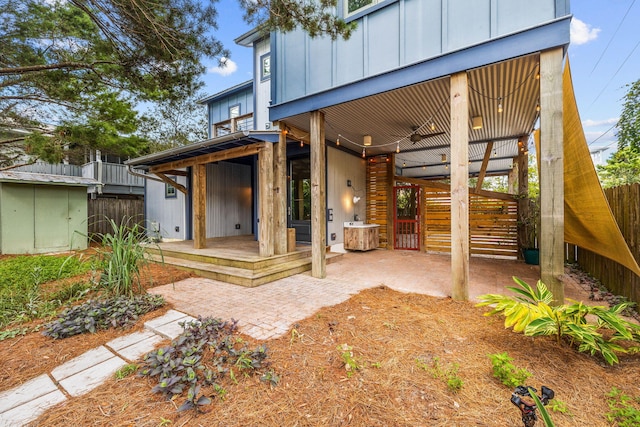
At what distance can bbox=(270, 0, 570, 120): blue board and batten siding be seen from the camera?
322cm

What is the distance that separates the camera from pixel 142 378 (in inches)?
79.7

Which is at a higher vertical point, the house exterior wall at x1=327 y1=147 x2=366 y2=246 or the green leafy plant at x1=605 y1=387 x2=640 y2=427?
the house exterior wall at x1=327 y1=147 x2=366 y2=246

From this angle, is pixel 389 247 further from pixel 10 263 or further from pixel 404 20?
pixel 10 263

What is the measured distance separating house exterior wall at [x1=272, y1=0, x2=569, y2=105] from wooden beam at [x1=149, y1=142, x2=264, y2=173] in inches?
A: 42.0

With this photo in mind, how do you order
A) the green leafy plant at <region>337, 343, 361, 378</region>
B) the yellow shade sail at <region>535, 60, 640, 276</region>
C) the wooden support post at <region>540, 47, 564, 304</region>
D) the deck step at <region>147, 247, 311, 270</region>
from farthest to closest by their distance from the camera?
the deck step at <region>147, 247, 311, 270</region> < the wooden support post at <region>540, 47, 564, 304</region> < the yellow shade sail at <region>535, 60, 640, 276</region> < the green leafy plant at <region>337, 343, 361, 378</region>

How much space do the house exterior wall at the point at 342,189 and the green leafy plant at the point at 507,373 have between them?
555cm

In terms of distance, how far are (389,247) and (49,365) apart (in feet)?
25.4

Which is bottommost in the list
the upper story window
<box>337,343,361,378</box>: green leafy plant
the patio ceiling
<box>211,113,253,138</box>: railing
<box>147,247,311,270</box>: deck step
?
<box>337,343,361,378</box>: green leafy plant

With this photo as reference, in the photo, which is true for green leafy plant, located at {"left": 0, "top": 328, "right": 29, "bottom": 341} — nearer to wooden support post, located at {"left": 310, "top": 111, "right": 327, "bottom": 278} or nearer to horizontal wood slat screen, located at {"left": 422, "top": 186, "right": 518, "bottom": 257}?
wooden support post, located at {"left": 310, "top": 111, "right": 327, "bottom": 278}

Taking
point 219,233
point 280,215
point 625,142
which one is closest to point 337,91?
point 280,215

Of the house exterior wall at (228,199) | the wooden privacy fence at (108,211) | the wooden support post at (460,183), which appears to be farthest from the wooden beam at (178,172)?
the wooden support post at (460,183)

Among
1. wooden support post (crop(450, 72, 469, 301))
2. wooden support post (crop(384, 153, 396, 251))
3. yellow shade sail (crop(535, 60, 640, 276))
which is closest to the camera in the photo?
yellow shade sail (crop(535, 60, 640, 276))

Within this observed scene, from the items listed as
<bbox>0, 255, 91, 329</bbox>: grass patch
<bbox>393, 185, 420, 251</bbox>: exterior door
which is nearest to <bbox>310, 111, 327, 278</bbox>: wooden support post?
<bbox>0, 255, 91, 329</bbox>: grass patch

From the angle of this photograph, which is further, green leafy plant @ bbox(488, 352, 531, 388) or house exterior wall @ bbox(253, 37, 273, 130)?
house exterior wall @ bbox(253, 37, 273, 130)
